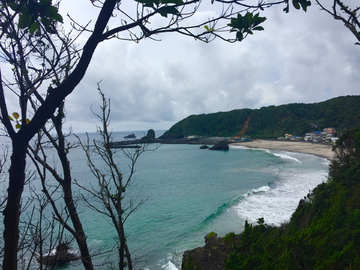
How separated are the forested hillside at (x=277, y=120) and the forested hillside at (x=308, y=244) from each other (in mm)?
58170

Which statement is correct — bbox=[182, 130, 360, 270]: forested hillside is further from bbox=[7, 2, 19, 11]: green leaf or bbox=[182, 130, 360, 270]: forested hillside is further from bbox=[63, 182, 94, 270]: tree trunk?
bbox=[7, 2, 19, 11]: green leaf

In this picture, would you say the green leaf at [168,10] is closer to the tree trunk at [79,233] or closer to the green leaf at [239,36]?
the green leaf at [239,36]

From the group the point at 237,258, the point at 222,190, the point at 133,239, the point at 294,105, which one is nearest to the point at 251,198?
the point at 222,190

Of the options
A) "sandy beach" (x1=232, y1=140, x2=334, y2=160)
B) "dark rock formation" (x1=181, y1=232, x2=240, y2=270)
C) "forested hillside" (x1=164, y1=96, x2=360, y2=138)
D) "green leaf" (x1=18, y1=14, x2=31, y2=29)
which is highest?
"forested hillside" (x1=164, y1=96, x2=360, y2=138)

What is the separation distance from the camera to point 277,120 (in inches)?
3371

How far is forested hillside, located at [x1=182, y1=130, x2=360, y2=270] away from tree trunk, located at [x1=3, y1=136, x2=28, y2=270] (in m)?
2.77

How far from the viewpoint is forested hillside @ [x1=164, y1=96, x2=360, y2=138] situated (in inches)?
2781

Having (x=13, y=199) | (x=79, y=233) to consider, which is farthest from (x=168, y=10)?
(x=79, y=233)

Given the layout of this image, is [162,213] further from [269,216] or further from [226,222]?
[269,216]

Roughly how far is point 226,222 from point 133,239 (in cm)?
549

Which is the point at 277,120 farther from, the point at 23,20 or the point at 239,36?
the point at 23,20

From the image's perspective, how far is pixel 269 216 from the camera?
1455 cm

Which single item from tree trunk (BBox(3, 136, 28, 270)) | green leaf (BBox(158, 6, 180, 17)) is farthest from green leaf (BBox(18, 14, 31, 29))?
green leaf (BBox(158, 6, 180, 17))

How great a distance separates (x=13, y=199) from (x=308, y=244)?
423 cm
